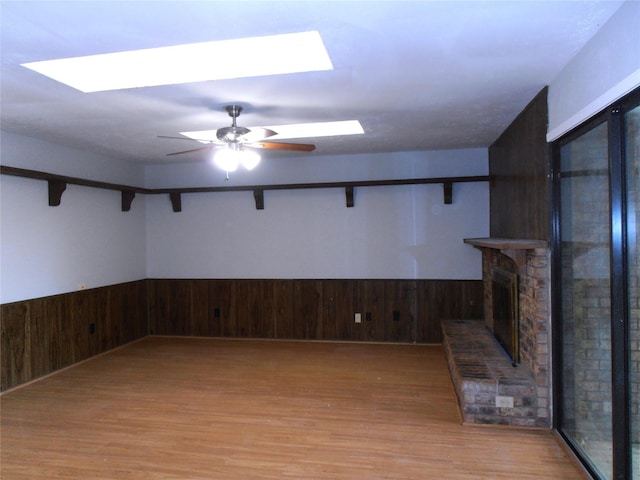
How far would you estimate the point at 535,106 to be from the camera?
3223 mm

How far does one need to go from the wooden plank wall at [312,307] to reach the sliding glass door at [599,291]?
2371mm

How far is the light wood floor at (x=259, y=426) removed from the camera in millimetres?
2576

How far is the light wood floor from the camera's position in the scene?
2.58 metres

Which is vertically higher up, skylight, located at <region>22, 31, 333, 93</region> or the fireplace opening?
skylight, located at <region>22, 31, 333, 93</region>

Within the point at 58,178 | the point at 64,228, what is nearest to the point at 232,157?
the point at 58,178

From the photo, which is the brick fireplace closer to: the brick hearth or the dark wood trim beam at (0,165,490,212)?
the brick hearth

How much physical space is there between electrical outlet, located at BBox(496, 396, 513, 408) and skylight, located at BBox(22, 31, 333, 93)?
2.65 meters

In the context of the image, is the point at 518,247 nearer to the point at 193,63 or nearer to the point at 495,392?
the point at 495,392

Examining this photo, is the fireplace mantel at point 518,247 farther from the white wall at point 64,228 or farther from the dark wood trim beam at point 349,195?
the white wall at point 64,228

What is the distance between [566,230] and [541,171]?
54 cm

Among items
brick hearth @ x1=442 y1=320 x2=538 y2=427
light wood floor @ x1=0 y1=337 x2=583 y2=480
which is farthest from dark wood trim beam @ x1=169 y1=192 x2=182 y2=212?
brick hearth @ x1=442 y1=320 x2=538 y2=427

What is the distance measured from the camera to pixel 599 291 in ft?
7.73

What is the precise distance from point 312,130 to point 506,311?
2588mm

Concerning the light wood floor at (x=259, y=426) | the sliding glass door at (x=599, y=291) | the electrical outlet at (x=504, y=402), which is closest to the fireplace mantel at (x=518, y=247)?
the sliding glass door at (x=599, y=291)
